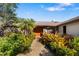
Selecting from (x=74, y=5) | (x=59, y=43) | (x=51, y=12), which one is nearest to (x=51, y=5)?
(x=51, y=12)

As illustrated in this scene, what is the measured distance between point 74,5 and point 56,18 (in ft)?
1.77

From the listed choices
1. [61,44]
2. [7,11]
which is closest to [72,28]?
[61,44]

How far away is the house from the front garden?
0.13 meters

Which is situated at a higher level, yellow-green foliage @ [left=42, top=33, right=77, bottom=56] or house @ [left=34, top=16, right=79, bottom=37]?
house @ [left=34, top=16, right=79, bottom=37]

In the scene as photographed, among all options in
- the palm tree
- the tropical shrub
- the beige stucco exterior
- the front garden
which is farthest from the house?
the palm tree

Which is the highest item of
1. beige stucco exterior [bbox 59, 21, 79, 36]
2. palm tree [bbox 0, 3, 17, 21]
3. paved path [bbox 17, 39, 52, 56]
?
palm tree [bbox 0, 3, 17, 21]

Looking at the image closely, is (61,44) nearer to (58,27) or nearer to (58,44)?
(58,44)

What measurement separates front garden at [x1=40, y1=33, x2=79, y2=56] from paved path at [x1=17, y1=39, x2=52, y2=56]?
0.35 ft

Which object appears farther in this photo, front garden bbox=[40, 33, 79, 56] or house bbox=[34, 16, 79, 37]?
house bbox=[34, 16, 79, 37]

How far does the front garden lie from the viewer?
5.78 metres

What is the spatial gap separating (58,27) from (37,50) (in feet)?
2.55

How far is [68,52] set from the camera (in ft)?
18.9

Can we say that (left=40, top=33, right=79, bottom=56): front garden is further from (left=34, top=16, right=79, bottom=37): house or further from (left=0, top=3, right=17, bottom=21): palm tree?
(left=0, top=3, right=17, bottom=21): palm tree

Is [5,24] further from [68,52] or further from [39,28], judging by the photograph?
[68,52]
